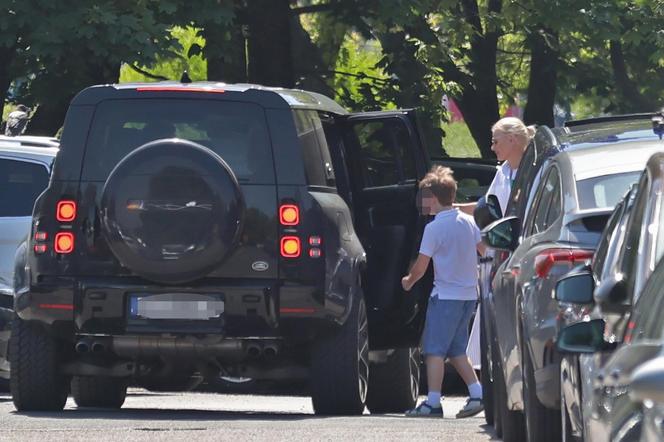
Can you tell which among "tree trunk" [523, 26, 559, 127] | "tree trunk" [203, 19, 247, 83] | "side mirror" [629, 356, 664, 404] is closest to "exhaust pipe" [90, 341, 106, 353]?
"side mirror" [629, 356, 664, 404]

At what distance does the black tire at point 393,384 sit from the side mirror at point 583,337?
24.9ft

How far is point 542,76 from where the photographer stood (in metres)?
26.5

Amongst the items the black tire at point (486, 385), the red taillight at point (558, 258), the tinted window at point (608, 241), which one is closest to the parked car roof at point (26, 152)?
the black tire at point (486, 385)

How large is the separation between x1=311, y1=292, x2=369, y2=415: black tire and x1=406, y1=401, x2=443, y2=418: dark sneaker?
0.71 metres

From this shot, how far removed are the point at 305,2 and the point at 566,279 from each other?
19.1m

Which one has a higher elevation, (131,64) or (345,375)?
(131,64)

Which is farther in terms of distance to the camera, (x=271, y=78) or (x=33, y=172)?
(x=271, y=78)

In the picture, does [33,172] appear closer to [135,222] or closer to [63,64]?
[135,222]

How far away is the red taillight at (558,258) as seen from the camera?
25.2ft

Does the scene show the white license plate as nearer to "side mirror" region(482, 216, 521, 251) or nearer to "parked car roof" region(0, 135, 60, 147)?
"side mirror" region(482, 216, 521, 251)

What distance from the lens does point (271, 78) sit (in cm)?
2164

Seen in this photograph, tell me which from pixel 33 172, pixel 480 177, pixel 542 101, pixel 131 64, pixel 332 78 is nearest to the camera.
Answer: pixel 33 172

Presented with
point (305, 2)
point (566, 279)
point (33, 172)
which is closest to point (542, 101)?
point (305, 2)

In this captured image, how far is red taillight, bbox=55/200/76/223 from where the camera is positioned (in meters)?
11.0
